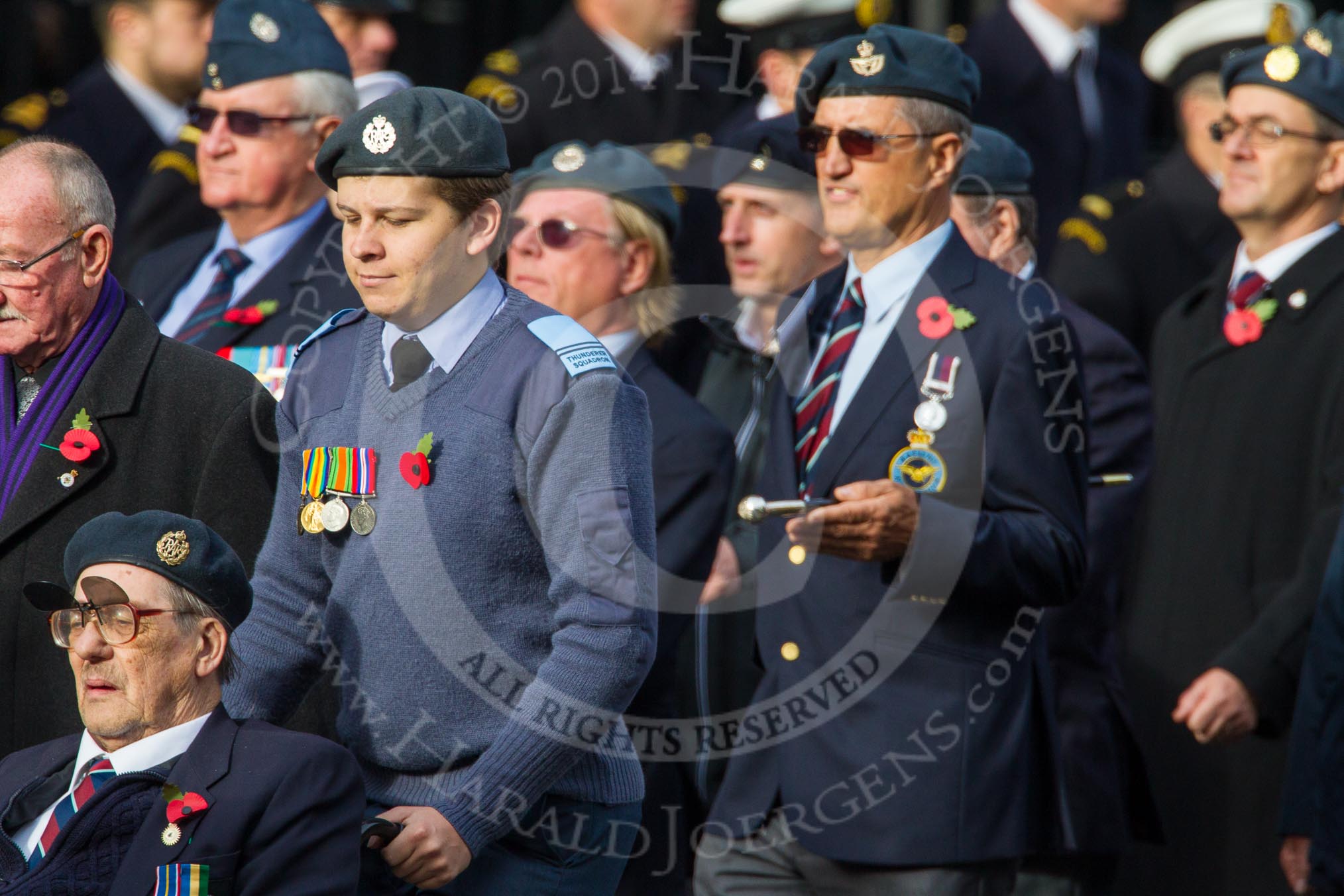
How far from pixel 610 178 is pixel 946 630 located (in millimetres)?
1681

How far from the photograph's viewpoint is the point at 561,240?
5.32 m

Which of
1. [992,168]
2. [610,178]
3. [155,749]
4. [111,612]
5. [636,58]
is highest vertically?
[636,58]

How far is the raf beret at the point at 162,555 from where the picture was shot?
370 cm

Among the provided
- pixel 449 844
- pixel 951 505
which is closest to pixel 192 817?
pixel 449 844

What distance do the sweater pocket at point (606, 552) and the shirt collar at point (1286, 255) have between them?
3.06m

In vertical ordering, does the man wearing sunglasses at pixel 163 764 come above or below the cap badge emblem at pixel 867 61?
below

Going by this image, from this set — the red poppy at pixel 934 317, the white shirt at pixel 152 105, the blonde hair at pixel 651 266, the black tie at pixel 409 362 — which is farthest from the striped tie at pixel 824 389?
the white shirt at pixel 152 105

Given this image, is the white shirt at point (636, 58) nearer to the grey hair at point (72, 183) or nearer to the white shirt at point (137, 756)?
the grey hair at point (72, 183)

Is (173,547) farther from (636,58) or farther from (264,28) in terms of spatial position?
(636,58)

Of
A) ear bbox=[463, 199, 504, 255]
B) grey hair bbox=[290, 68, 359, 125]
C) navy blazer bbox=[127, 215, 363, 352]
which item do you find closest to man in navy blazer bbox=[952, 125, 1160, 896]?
ear bbox=[463, 199, 504, 255]

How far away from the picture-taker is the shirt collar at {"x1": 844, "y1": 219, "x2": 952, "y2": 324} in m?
4.65

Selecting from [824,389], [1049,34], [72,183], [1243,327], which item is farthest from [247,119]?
[1049,34]

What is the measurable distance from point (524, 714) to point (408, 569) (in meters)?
0.34

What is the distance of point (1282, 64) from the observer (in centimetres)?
593
